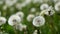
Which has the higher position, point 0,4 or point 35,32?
point 0,4

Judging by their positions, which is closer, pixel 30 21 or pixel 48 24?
pixel 48 24

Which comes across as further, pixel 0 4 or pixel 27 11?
pixel 0 4

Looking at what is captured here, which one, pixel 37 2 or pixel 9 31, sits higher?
pixel 37 2

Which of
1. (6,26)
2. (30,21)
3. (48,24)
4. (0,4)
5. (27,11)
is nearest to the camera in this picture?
(48,24)

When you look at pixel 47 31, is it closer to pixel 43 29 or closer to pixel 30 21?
pixel 43 29

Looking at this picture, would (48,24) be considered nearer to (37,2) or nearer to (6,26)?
(6,26)

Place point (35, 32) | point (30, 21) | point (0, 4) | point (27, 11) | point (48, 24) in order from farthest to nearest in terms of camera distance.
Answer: point (0, 4) < point (27, 11) < point (30, 21) < point (48, 24) < point (35, 32)

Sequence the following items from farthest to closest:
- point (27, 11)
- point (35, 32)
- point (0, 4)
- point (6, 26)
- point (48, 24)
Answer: point (0, 4) → point (27, 11) → point (6, 26) → point (48, 24) → point (35, 32)

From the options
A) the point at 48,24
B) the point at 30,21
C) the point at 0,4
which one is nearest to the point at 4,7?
the point at 0,4

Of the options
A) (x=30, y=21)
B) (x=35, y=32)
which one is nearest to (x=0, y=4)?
(x=30, y=21)
